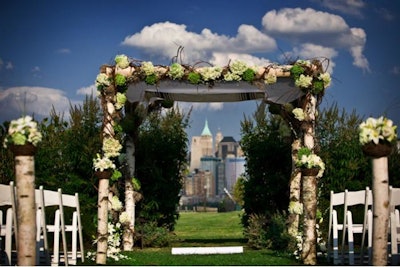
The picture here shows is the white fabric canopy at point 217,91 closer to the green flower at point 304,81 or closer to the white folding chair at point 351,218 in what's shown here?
the green flower at point 304,81

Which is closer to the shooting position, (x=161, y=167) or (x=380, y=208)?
(x=380, y=208)

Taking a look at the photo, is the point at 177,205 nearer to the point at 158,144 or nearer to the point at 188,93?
the point at 158,144

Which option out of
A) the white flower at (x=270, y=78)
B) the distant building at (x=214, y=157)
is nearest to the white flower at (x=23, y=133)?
the white flower at (x=270, y=78)

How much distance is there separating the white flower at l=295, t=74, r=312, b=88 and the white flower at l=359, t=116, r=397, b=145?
4242 mm

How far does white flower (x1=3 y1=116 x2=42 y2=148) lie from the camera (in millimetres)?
4922

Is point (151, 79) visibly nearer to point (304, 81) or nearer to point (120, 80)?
point (120, 80)

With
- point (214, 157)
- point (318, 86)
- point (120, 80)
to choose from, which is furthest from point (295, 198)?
point (214, 157)

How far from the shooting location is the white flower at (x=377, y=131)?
4938 millimetres

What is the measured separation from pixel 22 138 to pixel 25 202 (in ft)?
1.61

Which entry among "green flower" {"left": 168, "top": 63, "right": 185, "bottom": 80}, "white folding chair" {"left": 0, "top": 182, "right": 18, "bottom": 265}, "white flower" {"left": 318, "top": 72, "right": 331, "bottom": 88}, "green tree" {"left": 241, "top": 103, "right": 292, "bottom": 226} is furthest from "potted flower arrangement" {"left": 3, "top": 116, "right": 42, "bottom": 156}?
"green tree" {"left": 241, "top": 103, "right": 292, "bottom": 226}

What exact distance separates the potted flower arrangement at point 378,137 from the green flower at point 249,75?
4.54m

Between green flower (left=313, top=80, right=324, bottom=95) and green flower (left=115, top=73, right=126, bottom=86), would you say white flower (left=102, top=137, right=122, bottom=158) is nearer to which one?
green flower (left=115, top=73, right=126, bottom=86)

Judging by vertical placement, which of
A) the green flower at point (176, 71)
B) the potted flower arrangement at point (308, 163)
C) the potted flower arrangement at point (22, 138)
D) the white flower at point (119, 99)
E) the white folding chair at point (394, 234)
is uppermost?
the green flower at point (176, 71)

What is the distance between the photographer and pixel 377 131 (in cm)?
499
